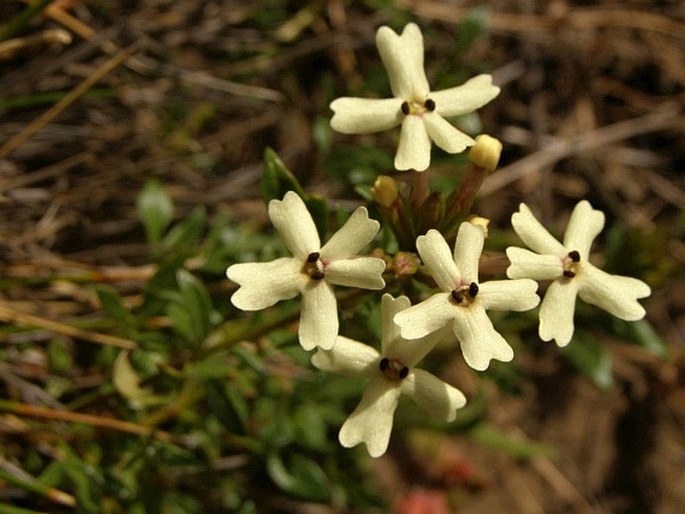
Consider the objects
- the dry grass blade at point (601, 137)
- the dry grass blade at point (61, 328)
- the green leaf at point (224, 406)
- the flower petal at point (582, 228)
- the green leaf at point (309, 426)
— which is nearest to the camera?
the flower petal at point (582, 228)

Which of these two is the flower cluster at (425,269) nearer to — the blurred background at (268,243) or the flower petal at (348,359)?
the flower petal at (348,359)

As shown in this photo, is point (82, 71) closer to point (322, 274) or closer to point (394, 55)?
point (394, 55)

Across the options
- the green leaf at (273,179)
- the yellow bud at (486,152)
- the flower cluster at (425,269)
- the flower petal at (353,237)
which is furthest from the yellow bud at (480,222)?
the green leaf at (273,179)

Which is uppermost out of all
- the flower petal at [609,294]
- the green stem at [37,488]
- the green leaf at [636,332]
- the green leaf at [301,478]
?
the flower petal at [609,294]

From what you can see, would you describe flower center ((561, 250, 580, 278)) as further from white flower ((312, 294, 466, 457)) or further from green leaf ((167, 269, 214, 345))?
green leaf ((167, 269, 214, 345))

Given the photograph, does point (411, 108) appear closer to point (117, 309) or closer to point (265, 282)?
point (265, 282)

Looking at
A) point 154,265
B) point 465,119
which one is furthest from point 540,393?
point 154,265
